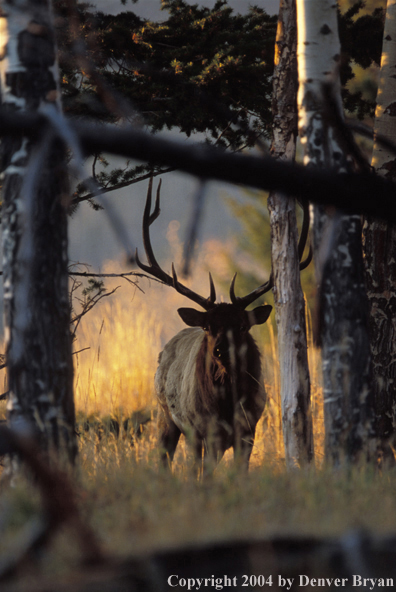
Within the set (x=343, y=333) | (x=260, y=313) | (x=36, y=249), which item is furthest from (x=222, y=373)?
(x=36, y=249)

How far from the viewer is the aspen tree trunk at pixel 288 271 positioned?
5082 millimetres

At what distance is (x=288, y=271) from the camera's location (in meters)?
5.29

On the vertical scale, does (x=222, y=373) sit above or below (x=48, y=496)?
above

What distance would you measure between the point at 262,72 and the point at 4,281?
4.38 metres

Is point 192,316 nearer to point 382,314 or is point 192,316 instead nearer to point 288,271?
point 288,271

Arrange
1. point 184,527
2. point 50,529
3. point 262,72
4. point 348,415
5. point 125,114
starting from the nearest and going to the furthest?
point 50,529
point 184,527
point 125,114
point 348,415
point 262,72

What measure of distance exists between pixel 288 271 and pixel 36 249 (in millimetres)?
3009

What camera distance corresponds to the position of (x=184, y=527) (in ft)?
6.76

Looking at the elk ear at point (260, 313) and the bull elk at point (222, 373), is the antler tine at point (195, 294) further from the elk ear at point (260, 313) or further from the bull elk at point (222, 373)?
the elk ear at point (260, 313)

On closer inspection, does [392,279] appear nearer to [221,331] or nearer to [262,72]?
[221,331]

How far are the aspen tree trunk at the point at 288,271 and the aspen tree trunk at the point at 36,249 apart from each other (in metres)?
2.69

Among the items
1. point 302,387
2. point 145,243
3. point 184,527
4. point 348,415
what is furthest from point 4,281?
point 302,387

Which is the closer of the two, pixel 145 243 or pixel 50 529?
pixel 50 529

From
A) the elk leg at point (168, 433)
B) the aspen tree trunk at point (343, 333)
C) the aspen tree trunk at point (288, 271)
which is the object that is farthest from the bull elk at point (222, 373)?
the aspen tree trunk at point (343, 333)
